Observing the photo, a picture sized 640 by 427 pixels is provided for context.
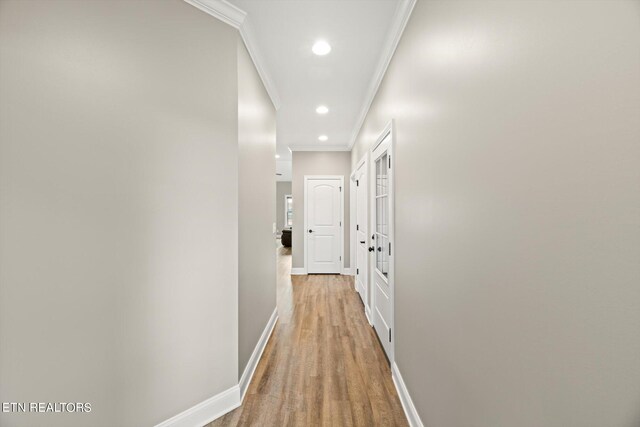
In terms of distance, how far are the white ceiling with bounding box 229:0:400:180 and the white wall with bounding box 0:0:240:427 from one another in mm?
384

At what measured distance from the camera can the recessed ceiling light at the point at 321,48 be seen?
2236mm

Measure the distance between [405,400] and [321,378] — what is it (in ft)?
2.16

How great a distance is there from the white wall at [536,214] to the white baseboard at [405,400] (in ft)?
0.88

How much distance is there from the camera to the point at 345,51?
2.36m

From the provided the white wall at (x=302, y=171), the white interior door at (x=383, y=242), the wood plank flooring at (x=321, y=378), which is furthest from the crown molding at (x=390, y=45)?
the wood plank flooring at (x=321, y=378)

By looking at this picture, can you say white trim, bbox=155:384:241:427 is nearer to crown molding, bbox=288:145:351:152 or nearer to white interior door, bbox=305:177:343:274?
white interior door, bbox=305:177:343:274

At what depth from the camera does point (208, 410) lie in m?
1.71

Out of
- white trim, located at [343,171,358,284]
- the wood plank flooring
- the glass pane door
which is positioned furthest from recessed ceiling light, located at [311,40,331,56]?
white trim, located at [343,171,358,284]

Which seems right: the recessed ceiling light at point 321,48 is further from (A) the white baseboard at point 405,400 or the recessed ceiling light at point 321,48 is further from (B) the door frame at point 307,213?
(B) the door frame at point 307,213

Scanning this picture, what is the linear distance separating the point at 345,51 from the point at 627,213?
7.73ft

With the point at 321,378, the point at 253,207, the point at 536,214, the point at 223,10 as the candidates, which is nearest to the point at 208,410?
the point at 321,378

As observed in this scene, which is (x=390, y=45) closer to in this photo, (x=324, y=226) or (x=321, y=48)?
(x=321, y=48)

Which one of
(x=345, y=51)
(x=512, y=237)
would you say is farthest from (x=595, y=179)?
(x=345, y=51)

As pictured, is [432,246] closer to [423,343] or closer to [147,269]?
[423,343]
